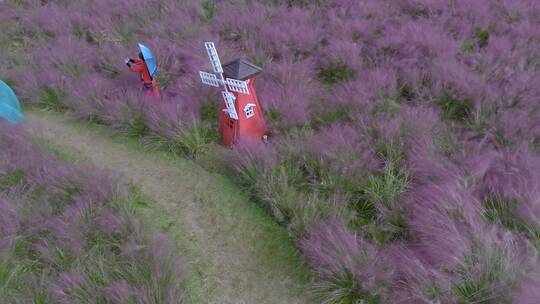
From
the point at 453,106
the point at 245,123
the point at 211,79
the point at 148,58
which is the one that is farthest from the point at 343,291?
the point at 148,58

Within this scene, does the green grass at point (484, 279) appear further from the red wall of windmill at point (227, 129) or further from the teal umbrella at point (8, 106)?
the teal umbrella at point (8, 106)

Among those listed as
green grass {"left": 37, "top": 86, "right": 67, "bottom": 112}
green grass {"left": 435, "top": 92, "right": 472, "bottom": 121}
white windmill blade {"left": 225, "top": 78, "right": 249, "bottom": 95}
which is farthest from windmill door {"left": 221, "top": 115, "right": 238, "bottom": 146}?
green grass {"left": 37, "top": 86, "right": 67, "bottom": 112}

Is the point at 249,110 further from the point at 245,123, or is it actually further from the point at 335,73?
the point at 335,73

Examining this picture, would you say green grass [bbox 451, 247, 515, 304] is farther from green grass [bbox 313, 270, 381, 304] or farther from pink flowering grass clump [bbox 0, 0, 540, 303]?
green grass [bbox 313, 270, 381, 304]

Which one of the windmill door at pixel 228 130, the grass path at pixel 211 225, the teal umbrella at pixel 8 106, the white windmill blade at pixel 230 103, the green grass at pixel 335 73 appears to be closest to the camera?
the grass path at pixel 211 225

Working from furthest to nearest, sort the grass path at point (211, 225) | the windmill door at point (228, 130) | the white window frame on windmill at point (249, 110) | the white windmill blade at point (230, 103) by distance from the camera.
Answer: the windmill door at point (228, 130) → the white window frame on windmill at point (249, 110) → the white windmill blade at point (230, 103) → the grass path at point (211, 225)

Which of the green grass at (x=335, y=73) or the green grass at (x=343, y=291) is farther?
the green grass at (x=335, y=73)

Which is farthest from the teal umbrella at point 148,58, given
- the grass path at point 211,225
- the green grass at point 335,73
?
the green grass at point 335,73
